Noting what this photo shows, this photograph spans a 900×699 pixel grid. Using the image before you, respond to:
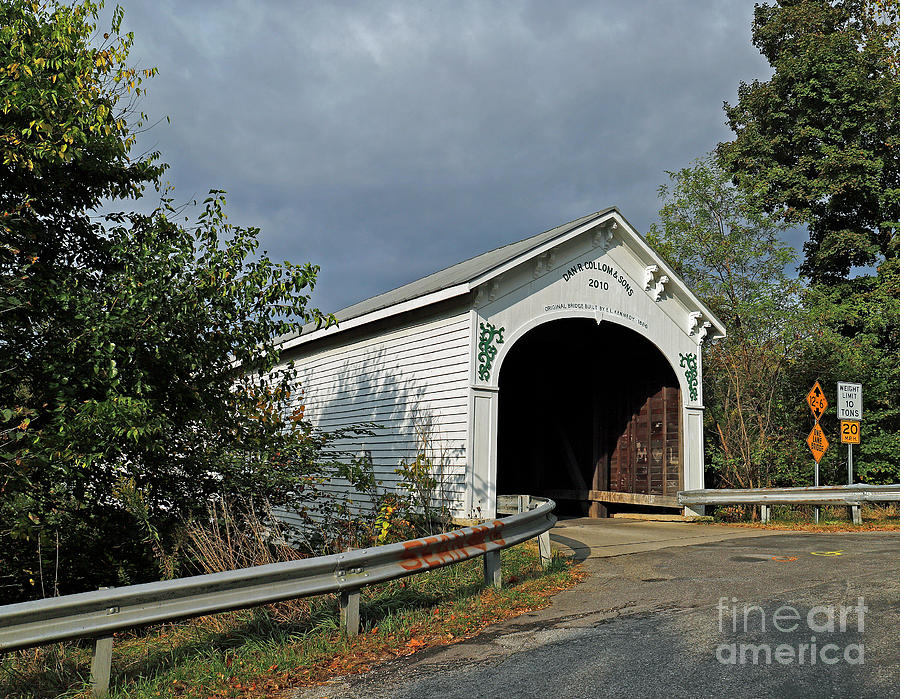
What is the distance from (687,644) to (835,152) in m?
24.5

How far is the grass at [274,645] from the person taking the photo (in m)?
4.86

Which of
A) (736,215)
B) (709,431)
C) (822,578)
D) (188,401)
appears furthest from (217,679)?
(736,215)

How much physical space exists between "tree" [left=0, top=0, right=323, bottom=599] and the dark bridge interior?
7.84 metres

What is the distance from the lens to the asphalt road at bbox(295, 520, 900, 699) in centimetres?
429

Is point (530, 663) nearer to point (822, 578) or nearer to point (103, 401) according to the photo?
point (822, 578)

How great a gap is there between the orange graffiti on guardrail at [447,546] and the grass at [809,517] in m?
7.92

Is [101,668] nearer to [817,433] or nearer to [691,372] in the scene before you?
[691,372]

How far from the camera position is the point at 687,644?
16.5ft

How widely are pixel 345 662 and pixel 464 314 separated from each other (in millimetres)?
7785

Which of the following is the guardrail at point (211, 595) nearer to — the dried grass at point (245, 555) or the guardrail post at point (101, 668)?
the guardrail post at point (101, 668)

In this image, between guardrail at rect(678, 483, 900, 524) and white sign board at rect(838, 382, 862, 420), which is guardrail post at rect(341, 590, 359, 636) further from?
white sign board at rect(838, 382, 862, 420)

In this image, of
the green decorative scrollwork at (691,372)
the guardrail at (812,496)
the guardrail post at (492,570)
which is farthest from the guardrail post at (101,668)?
the green decorative scrollwork at (691,372)

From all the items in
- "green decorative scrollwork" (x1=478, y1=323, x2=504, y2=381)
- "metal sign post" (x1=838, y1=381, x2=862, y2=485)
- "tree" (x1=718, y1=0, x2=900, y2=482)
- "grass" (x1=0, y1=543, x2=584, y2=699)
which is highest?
"tree" (x1=718, y1=0, x2=900, y2=482)

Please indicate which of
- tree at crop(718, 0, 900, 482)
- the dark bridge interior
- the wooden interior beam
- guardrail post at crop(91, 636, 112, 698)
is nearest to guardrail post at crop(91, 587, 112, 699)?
guardrail post at crop(91, 636, 112, 698)
